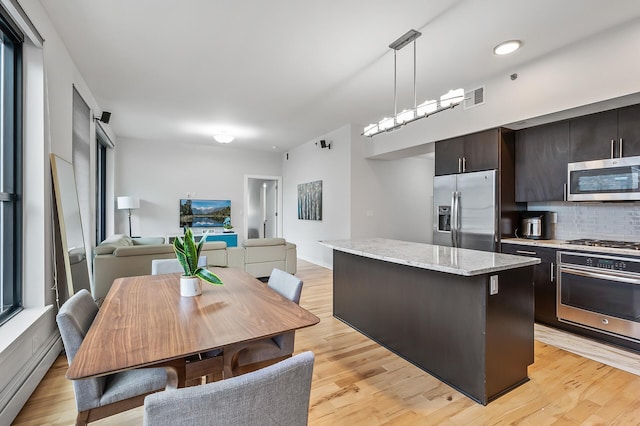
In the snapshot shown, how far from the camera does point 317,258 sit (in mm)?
6938

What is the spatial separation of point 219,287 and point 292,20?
7.52 feet

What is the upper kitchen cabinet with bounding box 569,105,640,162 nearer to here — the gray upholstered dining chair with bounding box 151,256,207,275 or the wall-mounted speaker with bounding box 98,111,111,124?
the gray upholstered dining chair with bounding box 151,256,207,275

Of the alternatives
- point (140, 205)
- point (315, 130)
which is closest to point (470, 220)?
point (315, 130)

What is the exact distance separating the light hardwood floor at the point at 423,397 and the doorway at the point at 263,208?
6.52 m

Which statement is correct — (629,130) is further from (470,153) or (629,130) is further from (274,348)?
(274,348)

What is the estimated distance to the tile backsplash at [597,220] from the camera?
3103mm

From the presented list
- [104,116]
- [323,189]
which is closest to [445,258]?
[323,189]

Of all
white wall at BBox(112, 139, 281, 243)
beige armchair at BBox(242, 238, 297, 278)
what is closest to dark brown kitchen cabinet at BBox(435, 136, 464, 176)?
beige armchair at BBox(242, 238, 297, 278)

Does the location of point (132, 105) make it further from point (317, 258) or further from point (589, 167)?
point (589, 167)

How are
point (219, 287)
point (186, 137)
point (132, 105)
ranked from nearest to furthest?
1. point (219, 287)
2. point (132, 105)
3. point (186, 137)

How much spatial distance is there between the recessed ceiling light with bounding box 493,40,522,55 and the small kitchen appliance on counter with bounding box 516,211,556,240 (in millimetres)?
1903

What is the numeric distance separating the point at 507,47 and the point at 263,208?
25.0ft

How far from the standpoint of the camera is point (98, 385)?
1335 mm

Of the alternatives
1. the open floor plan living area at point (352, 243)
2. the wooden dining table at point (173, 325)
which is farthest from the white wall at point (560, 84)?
the wooden dining table at point (173, 325)
